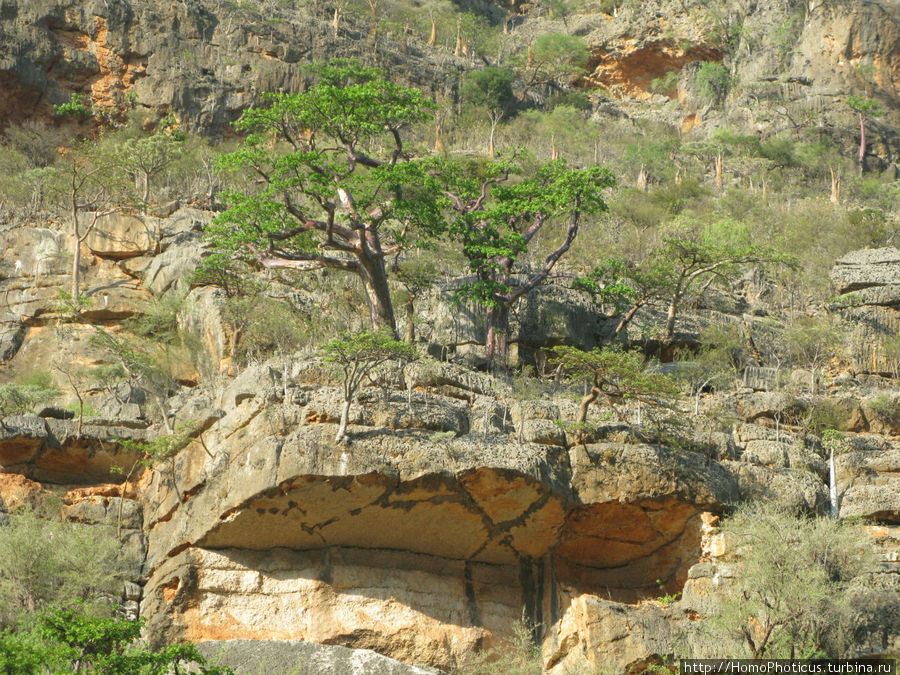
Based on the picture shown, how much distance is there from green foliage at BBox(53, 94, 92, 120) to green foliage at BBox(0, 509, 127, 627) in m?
27.5

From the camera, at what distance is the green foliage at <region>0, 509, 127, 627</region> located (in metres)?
19.9

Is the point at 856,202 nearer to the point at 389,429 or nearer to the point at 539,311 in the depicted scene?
the point at 539,311

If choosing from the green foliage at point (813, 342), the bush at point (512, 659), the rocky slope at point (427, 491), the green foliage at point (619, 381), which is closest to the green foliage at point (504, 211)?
the rocky slope at point (427, 491)

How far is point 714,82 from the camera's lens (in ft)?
195

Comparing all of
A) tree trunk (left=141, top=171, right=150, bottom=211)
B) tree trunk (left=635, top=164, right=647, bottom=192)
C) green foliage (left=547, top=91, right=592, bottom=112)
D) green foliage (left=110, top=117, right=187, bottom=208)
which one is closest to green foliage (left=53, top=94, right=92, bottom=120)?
green foliage (left=110, top=117, right=187, bottom=208)

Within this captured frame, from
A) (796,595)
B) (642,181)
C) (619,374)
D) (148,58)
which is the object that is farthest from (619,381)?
(148,58)

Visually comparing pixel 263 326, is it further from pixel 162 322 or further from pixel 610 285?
pixel 610 285

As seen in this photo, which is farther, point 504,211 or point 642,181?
point 642,181

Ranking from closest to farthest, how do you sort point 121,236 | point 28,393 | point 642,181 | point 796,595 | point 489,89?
point 796,595
point 28,393
point 121,236
point 642,181
point 489,89

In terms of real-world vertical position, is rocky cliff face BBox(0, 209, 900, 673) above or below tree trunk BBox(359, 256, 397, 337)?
below

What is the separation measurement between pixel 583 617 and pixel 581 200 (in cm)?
1161

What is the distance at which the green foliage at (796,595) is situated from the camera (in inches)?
746

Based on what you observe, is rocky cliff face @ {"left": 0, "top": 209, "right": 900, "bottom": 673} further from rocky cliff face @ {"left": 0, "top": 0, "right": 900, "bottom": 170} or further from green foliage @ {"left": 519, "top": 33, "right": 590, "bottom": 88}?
green foliage @ {"left": 519, "top": 33, "right": 590, "bottom": 88}

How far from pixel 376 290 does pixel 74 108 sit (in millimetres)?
24294
